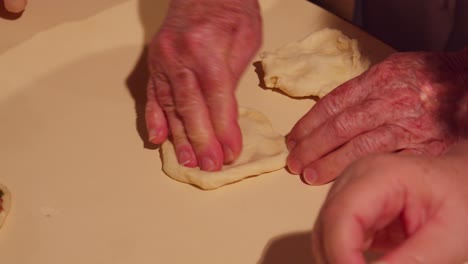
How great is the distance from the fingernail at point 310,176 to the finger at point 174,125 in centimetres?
17

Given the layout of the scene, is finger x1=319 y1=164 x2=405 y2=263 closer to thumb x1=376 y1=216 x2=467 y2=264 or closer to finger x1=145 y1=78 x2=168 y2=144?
thumb x1=376 y1=216 x2=467 y2=264

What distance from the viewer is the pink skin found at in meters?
0.55

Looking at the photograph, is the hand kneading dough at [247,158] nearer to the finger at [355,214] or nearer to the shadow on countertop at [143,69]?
the shadow on countertop at [143,69]

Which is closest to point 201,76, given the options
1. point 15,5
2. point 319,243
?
point 319,243

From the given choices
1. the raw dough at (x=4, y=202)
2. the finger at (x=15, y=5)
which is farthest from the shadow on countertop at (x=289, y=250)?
the finger at (x=15, y=5)

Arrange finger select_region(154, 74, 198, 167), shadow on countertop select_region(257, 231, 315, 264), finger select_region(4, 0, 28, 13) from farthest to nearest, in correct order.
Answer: finger select_region(4, 0, 28, 13) → finger select_region(154, 74, 198, 167) → shadow on countertop select_region(257, 231, 315, 264)

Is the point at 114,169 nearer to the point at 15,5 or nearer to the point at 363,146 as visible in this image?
the point at 363,146

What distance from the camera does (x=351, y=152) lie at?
94 cm

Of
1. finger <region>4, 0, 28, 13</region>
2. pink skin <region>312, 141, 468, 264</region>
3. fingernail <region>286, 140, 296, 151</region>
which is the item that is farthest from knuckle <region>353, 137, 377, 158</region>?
finger <region>4, 0, 28, 13</region>

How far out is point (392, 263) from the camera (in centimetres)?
54

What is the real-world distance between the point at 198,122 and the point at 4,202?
32cm

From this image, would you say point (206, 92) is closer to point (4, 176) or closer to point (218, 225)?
point (218, 225)

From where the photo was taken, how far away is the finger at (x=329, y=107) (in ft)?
3.25

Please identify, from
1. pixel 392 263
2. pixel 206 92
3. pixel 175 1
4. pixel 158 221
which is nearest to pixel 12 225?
pixel 158 221
